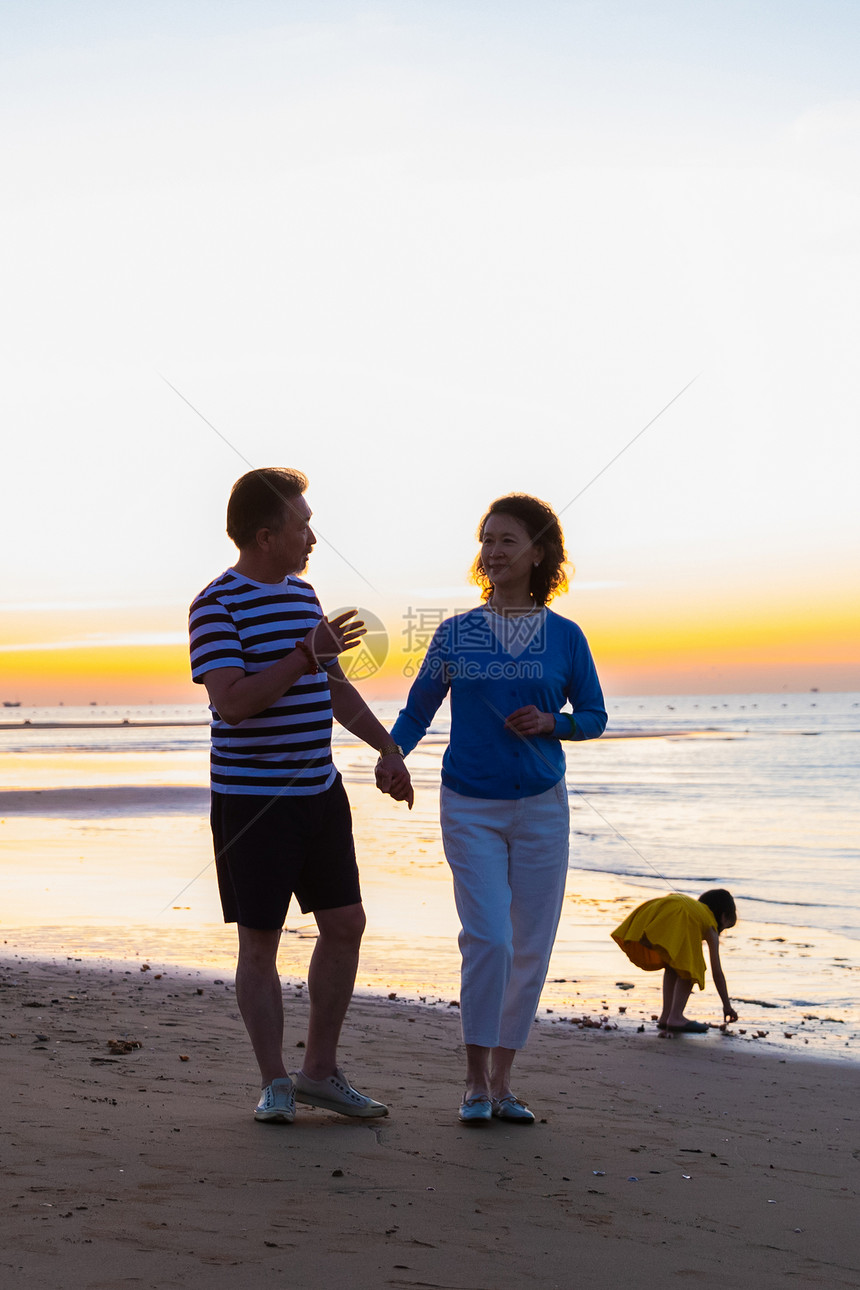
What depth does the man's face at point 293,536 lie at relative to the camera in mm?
3393

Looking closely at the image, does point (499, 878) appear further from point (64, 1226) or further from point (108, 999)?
point (108, 999)

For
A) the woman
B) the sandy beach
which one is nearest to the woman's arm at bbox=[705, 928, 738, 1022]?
the sandy beach

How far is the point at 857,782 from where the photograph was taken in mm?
22656

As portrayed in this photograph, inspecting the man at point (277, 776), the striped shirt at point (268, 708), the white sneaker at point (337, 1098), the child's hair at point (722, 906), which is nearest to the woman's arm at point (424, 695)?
the man at point (277, 776)

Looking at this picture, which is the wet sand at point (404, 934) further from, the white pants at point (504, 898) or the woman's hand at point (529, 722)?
the woman's hand at point (529, 722)

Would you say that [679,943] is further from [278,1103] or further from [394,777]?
[278,1103]

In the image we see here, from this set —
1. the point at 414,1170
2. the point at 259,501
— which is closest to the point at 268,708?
the point at 259,501

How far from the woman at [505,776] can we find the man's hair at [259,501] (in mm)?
723

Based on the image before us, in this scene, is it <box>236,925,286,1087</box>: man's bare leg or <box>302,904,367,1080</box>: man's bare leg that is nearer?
<box>236,925,286,1087</box>: man's bare leg

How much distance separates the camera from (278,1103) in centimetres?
334

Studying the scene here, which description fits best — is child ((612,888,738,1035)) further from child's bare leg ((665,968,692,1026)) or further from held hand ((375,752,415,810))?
held hand ((375,752,415,810))

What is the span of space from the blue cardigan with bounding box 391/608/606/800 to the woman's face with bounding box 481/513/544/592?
0.14 meters

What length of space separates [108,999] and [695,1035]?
8.61ft

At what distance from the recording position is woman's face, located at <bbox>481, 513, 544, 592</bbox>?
148 inches
